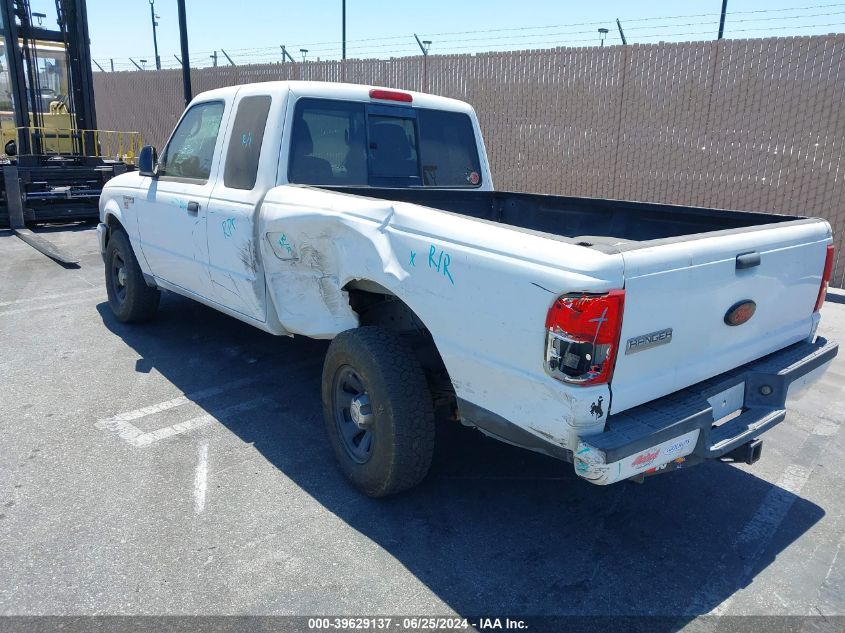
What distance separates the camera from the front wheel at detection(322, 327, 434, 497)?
3.25 meters

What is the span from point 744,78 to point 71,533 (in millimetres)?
9843

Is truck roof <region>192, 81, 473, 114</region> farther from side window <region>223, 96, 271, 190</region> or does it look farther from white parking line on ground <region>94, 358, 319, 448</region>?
white parking line on ground <region>94, 358, 319, 448</region>

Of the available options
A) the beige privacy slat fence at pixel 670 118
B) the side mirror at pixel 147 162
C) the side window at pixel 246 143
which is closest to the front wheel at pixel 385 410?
the side window at pixel 246 143

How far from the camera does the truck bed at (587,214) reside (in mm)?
4000

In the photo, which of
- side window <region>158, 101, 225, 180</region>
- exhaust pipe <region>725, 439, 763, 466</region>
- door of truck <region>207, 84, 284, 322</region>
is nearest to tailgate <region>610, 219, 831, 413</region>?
exhaust pipe <region>725, 439, 763, 466</region>

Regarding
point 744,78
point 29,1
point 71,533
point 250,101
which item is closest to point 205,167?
point 250,101

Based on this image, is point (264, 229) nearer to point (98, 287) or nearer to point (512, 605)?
point (512, 605)

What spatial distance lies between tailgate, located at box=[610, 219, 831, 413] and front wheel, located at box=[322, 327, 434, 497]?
1.04 meters

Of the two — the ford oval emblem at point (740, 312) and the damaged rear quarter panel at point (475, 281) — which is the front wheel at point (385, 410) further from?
the ford oval emblem at point (740, 312)

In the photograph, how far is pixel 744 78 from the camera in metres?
9.48

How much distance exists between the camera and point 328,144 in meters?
4.50

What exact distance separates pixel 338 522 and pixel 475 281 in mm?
1460

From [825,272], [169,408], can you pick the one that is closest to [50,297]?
[169,408]

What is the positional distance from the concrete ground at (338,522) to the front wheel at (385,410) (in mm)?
197
